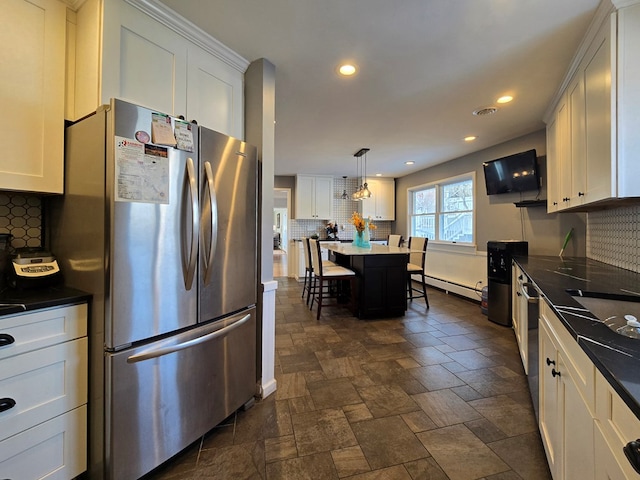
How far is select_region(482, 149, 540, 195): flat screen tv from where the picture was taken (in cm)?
350

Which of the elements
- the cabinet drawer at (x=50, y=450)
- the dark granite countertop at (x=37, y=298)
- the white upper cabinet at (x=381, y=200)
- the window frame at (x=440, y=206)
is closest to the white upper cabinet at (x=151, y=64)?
the dark granite countertop at (x=37, y=298)

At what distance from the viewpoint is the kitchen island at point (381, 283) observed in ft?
12.2

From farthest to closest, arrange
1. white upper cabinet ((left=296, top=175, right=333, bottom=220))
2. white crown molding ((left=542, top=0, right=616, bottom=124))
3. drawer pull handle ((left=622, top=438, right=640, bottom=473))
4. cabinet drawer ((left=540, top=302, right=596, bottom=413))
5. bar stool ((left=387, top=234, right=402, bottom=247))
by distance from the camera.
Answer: white upper cabinet ((left=296, top=175, right=333, bottom=220)), bar stool ((left=387, top=234, right=402, bottom=247)), white crown molding ((left=542, top=0, right=616, bottom=124)), cabinet drawer ((left=540, top=302, right=596, bottom=413)), drawer pull handle ((left=622, top=438, right=640, bottom=473))

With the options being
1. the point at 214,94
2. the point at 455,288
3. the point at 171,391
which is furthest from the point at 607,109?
the point at 455,288

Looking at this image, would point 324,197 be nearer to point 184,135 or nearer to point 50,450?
point 184,135

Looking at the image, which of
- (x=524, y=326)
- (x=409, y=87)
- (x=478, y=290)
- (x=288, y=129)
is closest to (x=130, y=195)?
(x=409, y=87)

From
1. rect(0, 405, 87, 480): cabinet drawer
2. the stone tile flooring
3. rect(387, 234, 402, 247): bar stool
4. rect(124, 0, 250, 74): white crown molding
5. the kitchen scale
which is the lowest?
the stone tile flooring

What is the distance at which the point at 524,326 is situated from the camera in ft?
7.54

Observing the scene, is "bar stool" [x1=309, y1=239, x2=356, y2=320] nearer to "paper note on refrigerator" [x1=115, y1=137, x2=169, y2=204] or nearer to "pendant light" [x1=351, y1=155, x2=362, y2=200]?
"pendant light" [x1=351, y1=155, x2=362, y2=200]

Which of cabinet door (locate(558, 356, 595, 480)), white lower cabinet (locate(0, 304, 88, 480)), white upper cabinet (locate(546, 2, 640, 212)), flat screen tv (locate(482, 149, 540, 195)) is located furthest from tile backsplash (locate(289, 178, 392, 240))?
cabinet door (locate(558, 356, 595, 480))

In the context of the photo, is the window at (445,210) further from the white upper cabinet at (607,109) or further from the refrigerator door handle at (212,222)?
the refrigerator door handle at (212,222)

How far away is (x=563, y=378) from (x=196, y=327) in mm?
1681

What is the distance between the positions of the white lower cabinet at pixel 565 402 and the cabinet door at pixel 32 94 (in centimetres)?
235

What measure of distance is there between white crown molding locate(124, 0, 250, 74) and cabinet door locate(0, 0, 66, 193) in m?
0.41
